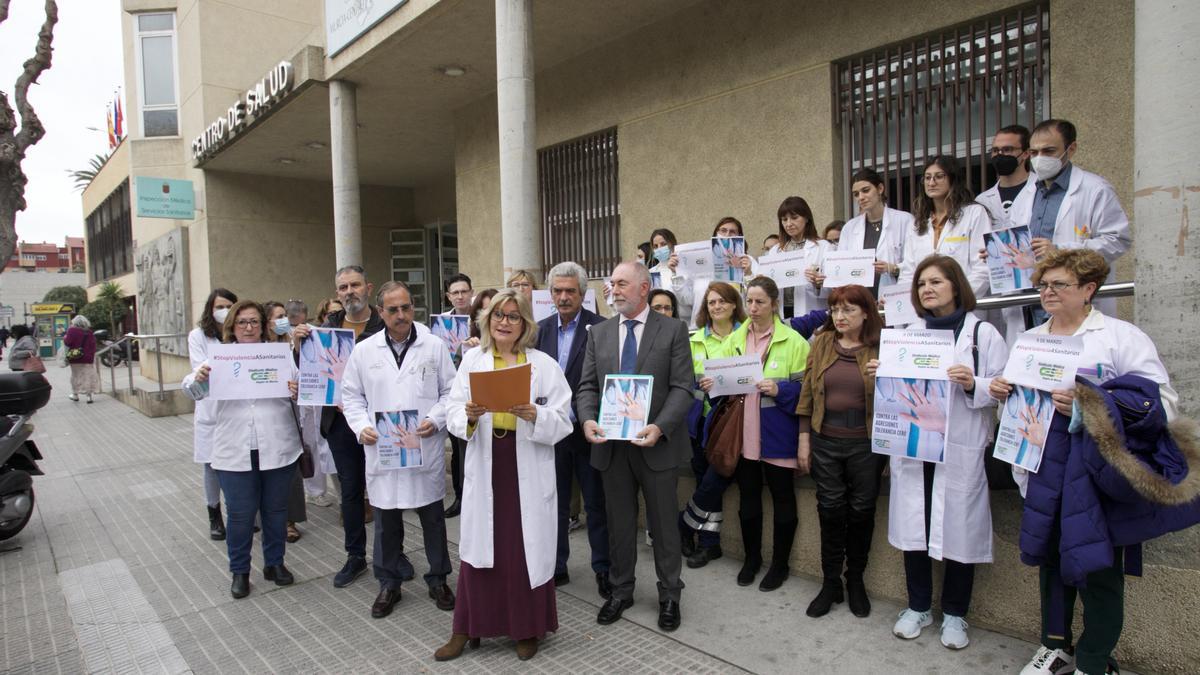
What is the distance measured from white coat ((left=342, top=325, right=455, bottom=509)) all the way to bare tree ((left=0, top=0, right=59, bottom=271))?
375 inches

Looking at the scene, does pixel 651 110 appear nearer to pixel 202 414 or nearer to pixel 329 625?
pixel 202 414

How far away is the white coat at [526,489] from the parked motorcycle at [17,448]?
15.6ft

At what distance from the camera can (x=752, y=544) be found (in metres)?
4.55

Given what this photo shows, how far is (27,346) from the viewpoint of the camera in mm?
11805

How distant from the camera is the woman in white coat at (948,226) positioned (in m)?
4.17

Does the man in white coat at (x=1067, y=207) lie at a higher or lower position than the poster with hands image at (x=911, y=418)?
higher

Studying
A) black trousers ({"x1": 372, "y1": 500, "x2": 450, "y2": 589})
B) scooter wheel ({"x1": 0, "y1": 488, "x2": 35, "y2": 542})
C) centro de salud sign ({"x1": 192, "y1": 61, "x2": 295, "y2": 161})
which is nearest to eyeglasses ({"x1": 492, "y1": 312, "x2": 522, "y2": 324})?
black trousers ({"x1": 372, "y1": 500, "x2": 450, "y2": 589})

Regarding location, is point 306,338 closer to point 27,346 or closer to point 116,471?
point 116,471

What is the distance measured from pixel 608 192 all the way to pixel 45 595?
783 cm

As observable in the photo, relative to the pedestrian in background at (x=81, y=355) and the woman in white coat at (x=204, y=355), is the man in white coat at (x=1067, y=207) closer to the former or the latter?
the woman in white coat at (x=204, y=355)

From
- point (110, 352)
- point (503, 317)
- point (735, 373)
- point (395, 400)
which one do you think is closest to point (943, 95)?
point (735, 373)

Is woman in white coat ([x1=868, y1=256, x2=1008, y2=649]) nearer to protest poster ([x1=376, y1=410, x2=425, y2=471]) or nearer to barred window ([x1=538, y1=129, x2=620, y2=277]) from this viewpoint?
protest poster ([x1=376, y1=410, x2=425, y2=471])

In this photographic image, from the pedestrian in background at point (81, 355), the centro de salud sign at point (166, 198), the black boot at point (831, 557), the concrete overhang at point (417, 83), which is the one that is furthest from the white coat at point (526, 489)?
the centro de salud sign at point (166, 198)

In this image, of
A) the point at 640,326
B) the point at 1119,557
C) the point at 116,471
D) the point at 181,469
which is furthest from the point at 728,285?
the point at 116,471
